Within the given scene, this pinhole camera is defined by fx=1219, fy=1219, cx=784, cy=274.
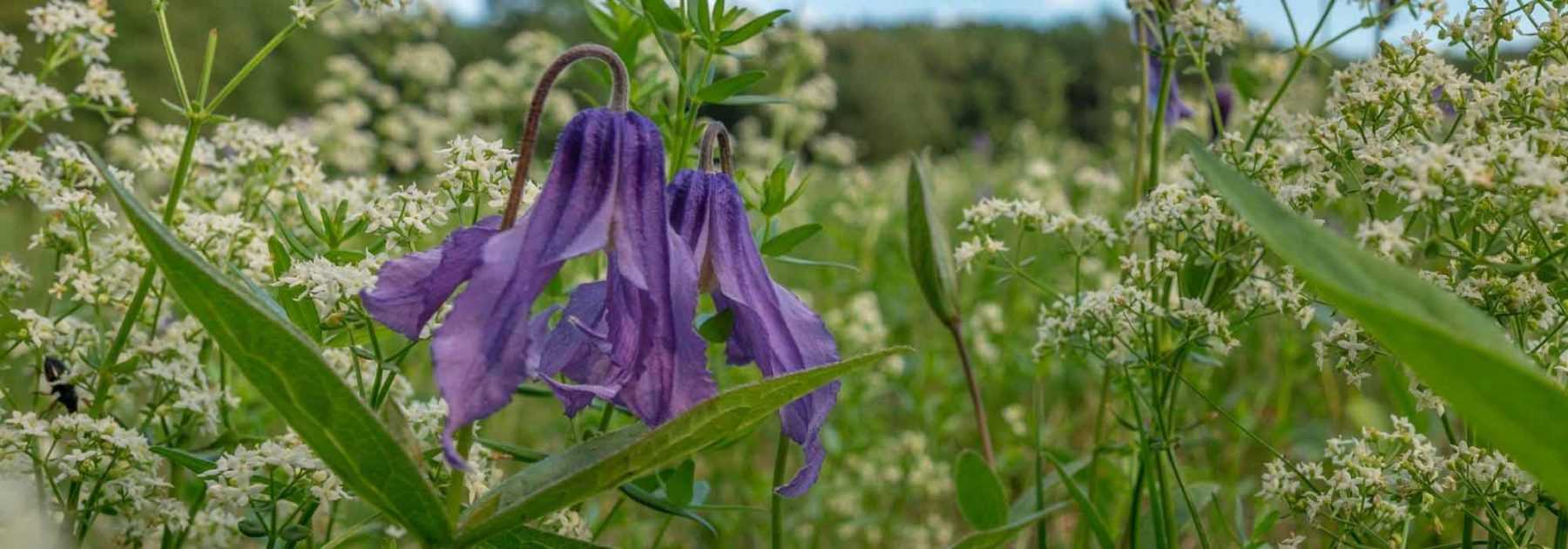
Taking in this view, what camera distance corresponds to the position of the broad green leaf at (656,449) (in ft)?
2.76

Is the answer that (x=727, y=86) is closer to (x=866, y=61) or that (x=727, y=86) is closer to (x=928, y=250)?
(x=928, y=250)

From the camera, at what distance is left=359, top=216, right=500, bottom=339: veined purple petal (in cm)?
88

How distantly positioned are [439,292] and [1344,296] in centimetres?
59

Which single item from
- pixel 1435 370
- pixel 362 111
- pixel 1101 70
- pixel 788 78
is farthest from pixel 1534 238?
pixel 1101 70

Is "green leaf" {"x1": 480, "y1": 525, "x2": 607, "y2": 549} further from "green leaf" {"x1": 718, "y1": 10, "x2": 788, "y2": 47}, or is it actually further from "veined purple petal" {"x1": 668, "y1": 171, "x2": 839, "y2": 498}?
"green leaf" {"x1": 718, "y1": 10, "x2": 788, "y2": 47}

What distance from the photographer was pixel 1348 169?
106cm

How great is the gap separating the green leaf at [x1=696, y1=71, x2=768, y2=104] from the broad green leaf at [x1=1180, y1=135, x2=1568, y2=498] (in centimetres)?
56

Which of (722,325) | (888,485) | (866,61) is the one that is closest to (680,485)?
(722,325)

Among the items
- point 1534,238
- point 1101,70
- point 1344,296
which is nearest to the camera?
point 1344,296

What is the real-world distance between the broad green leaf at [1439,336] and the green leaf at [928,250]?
2.36ft

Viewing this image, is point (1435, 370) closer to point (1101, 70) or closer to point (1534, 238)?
point (1534, 238)

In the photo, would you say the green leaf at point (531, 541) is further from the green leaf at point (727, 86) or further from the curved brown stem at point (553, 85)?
the green leaf at point (727, 86)

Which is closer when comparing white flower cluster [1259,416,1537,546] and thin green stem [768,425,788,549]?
white flower cluster [1259,416,1537,546]

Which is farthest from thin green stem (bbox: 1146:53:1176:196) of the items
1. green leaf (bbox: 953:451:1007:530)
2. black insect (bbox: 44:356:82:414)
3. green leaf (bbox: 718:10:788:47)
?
black insect (bbox: 44:356:82:414)
